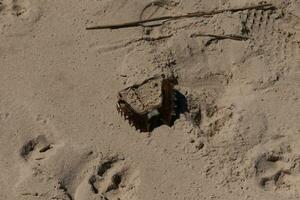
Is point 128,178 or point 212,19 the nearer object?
point 128,178

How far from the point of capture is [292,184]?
2.75m

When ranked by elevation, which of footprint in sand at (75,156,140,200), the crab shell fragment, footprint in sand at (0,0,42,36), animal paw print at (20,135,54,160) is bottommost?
footprint in sand at (75,156,140,200)

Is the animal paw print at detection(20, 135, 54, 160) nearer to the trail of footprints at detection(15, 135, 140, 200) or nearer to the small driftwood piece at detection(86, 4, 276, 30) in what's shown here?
the trail of footprints at detection(15, 135, 140, 200)

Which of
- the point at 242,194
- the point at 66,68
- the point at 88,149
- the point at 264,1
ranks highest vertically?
the point at 264,1

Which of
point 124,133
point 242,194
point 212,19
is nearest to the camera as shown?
point 242,194

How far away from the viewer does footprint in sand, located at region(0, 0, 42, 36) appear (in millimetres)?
3223

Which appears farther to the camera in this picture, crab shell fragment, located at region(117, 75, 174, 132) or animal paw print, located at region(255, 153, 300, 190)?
crab shell fragment, located at region(117, 75, 174, 132)

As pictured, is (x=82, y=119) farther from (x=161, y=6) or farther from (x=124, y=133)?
(x=161, y=6)

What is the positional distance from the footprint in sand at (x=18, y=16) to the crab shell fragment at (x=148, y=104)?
705 mm

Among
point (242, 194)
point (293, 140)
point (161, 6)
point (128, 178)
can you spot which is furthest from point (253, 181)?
point (161, 6)

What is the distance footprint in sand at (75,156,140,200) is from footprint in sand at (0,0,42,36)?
0.91 meters

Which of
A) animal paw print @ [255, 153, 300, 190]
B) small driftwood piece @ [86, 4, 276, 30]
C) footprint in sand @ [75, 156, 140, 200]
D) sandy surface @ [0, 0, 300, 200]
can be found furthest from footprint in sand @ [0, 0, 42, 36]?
animal paw print @ [255, 153, 300, 190]

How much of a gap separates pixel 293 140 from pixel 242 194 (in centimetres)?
37

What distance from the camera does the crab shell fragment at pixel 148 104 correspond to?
2.90m
